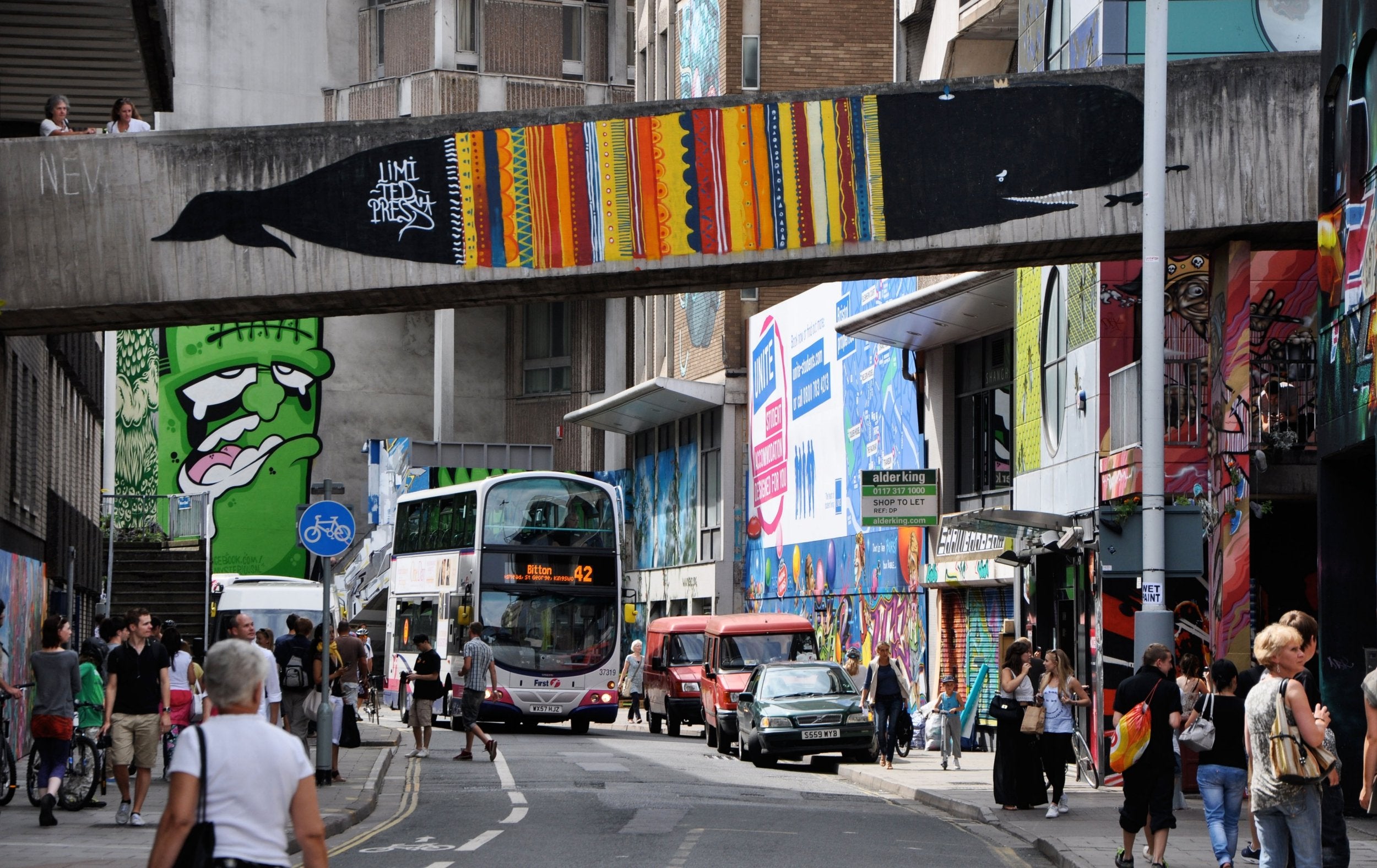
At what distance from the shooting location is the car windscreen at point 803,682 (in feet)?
87.5

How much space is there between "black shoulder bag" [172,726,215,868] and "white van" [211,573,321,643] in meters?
37.0

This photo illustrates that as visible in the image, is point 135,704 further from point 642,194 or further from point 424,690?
point 424,690

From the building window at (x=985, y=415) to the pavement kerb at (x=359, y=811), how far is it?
1239 centimetres

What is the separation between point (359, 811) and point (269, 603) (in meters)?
26.7

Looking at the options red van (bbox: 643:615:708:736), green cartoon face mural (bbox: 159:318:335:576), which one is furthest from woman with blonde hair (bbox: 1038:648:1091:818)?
green cartoon face mural (bbox: 159:318:335:576)

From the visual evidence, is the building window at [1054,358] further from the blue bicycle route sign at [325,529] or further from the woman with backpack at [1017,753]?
the blue bicycle route sign at [325,529]

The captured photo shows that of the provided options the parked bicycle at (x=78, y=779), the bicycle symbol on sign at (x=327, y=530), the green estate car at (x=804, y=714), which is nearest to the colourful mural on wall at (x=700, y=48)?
the green estate car at (x=804, y=714)

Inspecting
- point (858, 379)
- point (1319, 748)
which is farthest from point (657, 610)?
point (1319, 748)

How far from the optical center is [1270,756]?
32.8 feet

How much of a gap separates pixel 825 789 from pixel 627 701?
2955cm

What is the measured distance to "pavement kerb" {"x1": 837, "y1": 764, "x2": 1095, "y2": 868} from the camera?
14695 millimetres

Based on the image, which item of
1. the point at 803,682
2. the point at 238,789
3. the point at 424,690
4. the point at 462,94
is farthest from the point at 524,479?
the point at 462,94

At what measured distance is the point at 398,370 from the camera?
7575 centimetres

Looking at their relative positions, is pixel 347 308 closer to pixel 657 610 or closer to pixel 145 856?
pixel 145 856
